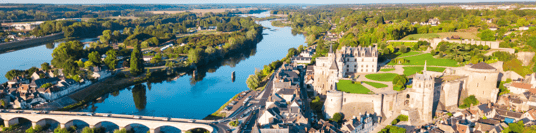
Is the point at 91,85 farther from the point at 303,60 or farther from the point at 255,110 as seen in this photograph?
the point at 303,60

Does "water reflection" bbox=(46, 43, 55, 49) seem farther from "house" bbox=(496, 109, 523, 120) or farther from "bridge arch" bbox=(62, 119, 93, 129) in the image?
"house" bbox=(496, 109, 523, 120)

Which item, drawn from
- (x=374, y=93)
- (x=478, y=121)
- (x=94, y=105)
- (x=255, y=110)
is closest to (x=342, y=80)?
(x=374, y=93)

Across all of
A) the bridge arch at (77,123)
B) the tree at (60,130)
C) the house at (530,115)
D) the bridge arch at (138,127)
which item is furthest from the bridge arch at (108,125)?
the house at (530,115)

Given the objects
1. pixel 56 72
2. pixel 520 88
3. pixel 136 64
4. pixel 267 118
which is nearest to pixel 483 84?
pixel 520 88

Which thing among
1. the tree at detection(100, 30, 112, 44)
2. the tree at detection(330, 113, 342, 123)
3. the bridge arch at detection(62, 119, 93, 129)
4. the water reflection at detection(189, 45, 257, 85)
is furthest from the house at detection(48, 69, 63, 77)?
the tree at detection(330, 113, 342, 123)

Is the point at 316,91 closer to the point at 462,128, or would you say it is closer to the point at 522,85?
the point at 462,128

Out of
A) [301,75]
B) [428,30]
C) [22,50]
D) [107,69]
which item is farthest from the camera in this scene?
[22,50]

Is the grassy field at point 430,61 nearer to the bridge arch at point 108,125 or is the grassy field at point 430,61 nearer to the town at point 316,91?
the town at point 316,91
